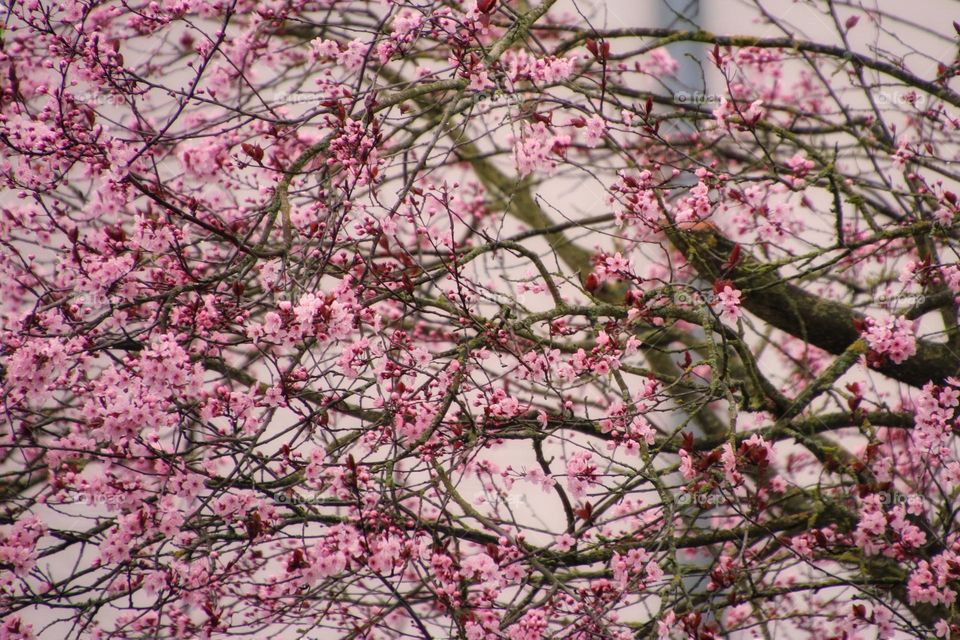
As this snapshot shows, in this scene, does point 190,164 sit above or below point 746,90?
below

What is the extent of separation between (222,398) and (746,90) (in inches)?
117

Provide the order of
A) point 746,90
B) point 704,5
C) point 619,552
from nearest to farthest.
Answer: point 619,552 < point 746,90 < point 704,5

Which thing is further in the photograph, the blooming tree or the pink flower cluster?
the pink flower cluster

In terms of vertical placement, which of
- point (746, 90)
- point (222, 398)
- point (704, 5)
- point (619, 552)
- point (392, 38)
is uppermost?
point (704, 5)

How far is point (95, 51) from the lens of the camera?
2.46 m

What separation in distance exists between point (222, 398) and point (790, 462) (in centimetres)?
310

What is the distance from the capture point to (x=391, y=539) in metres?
2.43

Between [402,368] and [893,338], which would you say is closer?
[402,368]

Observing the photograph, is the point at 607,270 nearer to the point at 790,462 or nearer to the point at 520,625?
the point at 520,625

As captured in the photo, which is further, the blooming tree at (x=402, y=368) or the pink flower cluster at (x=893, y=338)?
the pink flower cluster at (x=893, y=338)

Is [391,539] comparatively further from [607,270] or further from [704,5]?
[704,5]

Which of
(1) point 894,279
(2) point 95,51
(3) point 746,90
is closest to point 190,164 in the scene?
(2) point 95,51

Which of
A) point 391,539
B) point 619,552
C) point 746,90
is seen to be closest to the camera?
point 391,539

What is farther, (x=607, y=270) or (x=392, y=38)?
(x=607, y=270)
